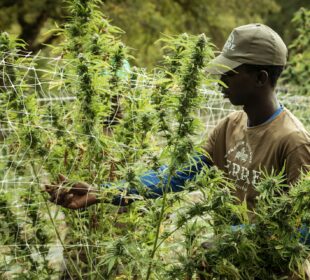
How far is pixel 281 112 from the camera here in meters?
2.73

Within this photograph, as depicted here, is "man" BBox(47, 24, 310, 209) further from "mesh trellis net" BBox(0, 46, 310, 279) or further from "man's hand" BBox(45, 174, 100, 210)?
"mesh trellis net" BBox(0, 46, 310, 279)

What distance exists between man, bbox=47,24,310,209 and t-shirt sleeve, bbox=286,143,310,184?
11mm

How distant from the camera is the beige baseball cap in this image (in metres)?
2.73

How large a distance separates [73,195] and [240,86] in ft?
2.75

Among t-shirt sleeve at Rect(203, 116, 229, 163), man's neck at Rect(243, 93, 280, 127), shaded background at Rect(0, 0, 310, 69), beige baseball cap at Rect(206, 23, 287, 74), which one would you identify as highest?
beige baseball cap at Rect(206, 23, 287, 74)

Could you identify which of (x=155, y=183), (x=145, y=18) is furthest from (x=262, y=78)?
(x=145, y=18)

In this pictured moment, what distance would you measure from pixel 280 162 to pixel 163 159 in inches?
18.7

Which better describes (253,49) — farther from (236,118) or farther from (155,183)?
(155,183)

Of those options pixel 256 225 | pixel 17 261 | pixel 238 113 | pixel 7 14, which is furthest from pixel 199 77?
pixel 7 14

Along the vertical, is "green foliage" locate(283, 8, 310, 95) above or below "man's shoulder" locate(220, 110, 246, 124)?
below

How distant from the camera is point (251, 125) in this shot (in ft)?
9.14

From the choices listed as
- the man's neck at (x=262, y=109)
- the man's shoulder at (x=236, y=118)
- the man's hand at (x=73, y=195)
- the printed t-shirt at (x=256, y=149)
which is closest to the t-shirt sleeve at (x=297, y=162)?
the printed t-shirt at (x=256, y=149)

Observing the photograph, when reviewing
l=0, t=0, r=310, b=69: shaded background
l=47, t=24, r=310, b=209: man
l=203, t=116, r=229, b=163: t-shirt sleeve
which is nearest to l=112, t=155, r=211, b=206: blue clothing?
l=47, t=24, r=310, b=209: man

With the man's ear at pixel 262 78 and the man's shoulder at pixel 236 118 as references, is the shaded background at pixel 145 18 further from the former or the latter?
the man's ear at pixel 262 78
